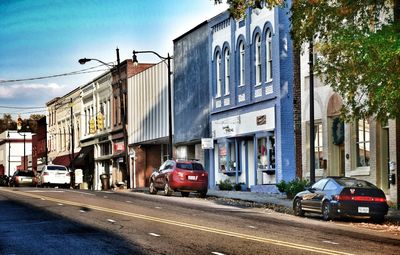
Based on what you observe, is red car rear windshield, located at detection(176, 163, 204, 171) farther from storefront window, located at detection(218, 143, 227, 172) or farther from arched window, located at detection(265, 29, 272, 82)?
storefront window, located at detection(218, 143, 227, 172)

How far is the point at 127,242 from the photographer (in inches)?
621

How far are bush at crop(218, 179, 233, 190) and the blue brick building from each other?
0.56 meters

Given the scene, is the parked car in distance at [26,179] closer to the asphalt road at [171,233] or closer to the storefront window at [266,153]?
the storefront window at [266,153]

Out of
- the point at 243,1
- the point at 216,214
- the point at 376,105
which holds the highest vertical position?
the point at 243,1

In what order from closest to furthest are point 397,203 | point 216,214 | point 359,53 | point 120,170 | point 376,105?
point 359,53
point 376,105
point 216,214
point 397,203
point 120,170

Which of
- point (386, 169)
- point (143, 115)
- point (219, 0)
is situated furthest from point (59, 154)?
point (219, 0)

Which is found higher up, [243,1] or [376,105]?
[243,1]

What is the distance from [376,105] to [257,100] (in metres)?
19.2

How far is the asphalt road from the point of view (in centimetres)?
1480

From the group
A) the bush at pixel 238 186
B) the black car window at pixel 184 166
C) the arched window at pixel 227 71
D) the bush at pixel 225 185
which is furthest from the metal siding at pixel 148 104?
the black car window at pixel 184 166

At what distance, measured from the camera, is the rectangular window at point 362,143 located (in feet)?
103

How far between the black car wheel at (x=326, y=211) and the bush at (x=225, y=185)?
62.8ft

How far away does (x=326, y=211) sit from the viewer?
947 inches

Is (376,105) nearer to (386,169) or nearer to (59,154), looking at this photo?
(386,169)
